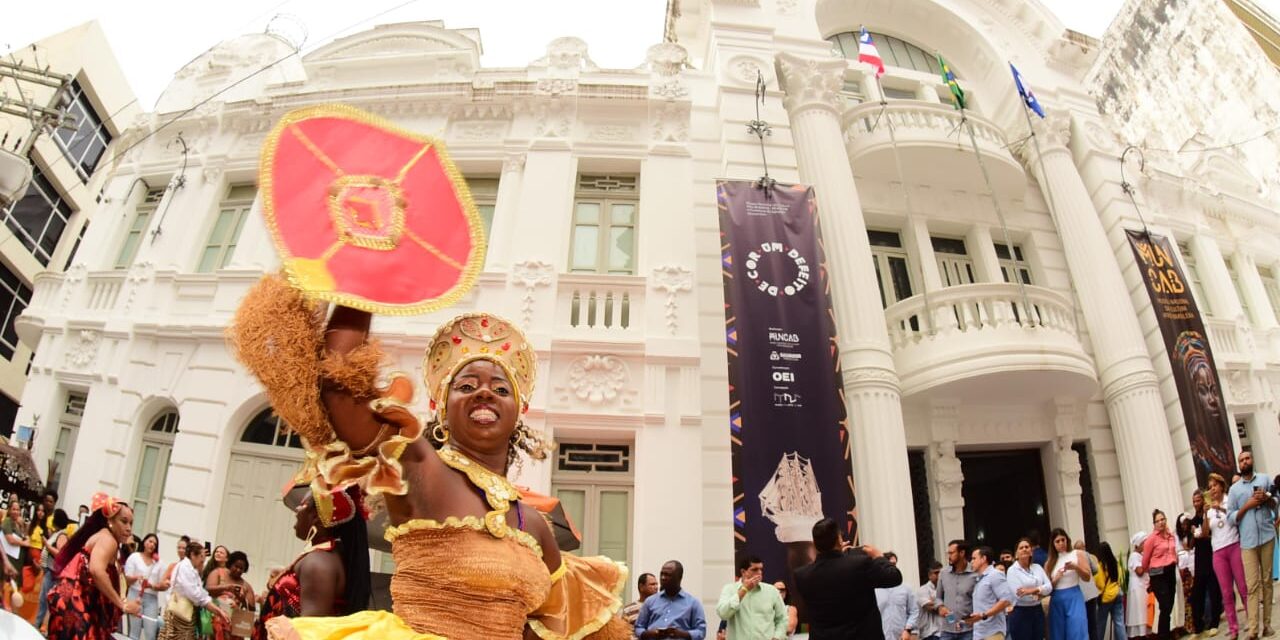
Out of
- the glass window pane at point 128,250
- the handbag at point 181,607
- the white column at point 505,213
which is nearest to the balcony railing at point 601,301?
the white column at point 505,213

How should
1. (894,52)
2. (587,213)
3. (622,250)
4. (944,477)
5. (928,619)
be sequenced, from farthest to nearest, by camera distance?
(894,52), (587,213), (622,250), (944,477), (928,619)

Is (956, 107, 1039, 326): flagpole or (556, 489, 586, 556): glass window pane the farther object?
(956, 107, 1039, 326): flagpole

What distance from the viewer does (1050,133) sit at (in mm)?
11445

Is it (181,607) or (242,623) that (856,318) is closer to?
(242,623)

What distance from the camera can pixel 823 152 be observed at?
375 inches

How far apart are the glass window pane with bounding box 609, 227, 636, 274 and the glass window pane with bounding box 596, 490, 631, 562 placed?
9.88 ft

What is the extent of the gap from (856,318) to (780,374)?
1.44 meters

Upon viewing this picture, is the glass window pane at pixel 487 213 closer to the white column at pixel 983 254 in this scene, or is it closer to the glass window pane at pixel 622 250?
the glass window pane at pixel 622 250

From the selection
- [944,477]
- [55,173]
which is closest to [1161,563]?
[944,477]

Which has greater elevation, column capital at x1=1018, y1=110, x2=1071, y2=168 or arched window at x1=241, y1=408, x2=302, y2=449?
column capital at x1=1018, y1=110, x2=1071, y2=168

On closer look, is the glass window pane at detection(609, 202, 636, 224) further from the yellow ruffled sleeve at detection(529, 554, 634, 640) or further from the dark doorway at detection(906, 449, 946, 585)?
the yellow ruffled sleeve at detection(529, 554, 634, 640)

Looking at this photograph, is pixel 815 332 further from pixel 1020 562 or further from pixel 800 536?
pixel 1020 562

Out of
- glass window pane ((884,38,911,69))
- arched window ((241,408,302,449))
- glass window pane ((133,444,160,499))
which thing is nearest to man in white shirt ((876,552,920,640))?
arched window ((241,408,302,449))

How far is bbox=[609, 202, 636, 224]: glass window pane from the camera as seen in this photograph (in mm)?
9578
